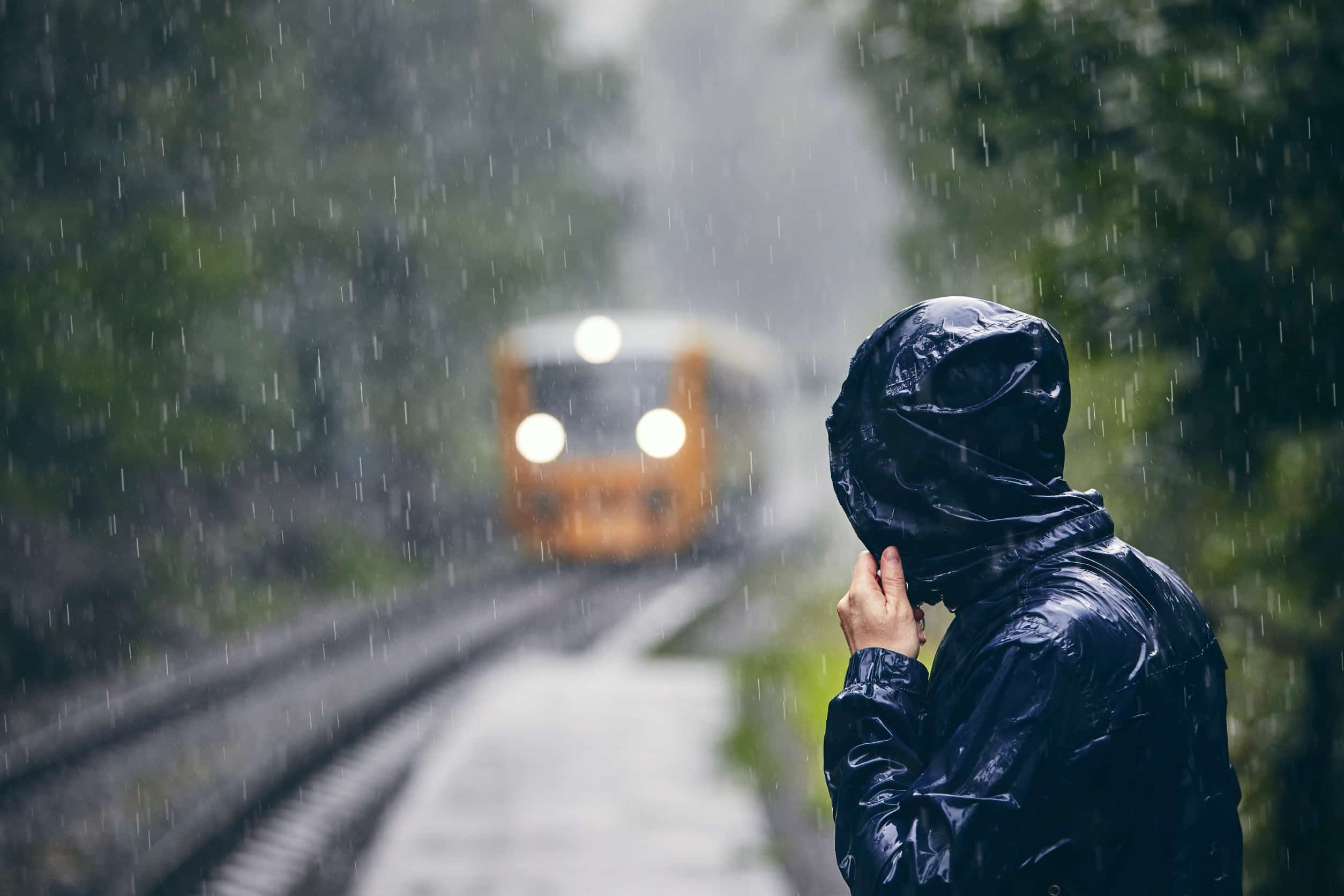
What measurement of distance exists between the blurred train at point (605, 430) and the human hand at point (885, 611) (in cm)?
1501

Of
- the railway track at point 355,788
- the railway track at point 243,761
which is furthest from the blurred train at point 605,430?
the railway track at point 243,761

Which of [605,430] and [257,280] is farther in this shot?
[605,430]

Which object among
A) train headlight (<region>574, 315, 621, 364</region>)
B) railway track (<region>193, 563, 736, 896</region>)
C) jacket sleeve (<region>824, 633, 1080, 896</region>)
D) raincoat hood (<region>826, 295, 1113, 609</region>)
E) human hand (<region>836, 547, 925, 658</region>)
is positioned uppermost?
train headlight (<region>574, 315, 621, 364</region>)

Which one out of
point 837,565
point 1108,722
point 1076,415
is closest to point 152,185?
point 837,565

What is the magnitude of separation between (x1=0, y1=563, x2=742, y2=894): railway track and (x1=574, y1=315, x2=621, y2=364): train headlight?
3963 mm

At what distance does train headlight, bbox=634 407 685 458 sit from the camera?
16969mm

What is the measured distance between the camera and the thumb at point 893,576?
1848mm

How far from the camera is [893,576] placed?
1850mm

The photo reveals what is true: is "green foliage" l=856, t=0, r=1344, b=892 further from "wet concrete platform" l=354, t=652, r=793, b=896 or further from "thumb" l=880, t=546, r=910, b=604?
"thumb" l=880, t=546, r=910, b=604

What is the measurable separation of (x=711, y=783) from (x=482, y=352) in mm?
18624

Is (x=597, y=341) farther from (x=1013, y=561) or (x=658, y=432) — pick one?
(x=1013, y=561)

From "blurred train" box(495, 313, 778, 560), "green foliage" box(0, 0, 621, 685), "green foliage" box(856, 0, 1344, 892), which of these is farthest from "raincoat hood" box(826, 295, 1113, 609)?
"blurred train" box(495, 313, 778, 560)

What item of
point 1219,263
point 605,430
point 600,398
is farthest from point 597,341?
point 1219,263

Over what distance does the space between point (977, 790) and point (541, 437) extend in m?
15.6
